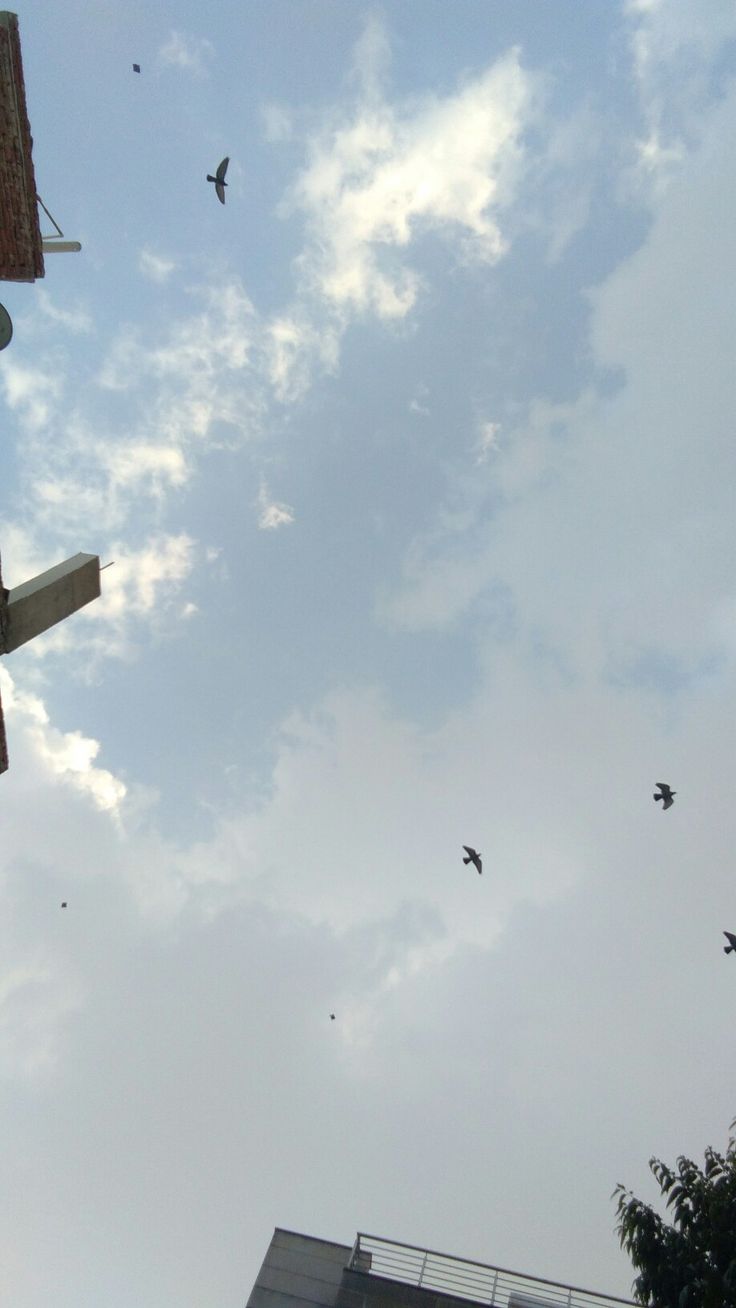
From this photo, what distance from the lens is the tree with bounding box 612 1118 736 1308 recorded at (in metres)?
11.6

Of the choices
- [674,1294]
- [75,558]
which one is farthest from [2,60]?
[674,1294]

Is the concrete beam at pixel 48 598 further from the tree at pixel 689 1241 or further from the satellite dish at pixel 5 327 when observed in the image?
the tree at pixel 689 1241

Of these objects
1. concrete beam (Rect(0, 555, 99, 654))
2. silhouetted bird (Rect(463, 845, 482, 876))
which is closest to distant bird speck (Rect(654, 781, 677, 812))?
silhouetted bird (Rect(463, 845, 482, 876))

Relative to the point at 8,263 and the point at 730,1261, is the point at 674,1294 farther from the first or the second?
the point at 8,263

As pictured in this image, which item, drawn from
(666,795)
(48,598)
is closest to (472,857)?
(666,795)

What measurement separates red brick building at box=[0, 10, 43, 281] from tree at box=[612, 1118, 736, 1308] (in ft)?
58.7

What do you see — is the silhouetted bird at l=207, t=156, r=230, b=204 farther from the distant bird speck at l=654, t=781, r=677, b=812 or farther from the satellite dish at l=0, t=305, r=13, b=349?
the distant bird speck at l=654, t=781, r=677, b=812

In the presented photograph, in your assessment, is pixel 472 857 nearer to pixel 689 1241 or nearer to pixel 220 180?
pixel 689 1241

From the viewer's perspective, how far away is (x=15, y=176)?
1098cm

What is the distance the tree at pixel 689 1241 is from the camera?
11578 mm

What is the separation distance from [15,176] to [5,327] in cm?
223

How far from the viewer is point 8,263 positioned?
11.4 meters

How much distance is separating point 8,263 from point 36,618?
537 cm

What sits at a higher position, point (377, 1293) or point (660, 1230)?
point (660, 1230)
